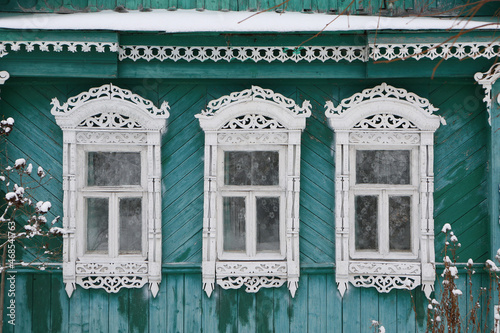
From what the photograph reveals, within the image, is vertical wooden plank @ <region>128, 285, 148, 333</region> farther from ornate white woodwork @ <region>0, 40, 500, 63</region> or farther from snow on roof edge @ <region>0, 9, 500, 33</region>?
snow on roof edge @ <region>0, 9, 500, 33</region>

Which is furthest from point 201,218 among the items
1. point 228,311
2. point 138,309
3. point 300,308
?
point 300,308

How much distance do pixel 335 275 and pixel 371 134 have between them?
1357 millimetres

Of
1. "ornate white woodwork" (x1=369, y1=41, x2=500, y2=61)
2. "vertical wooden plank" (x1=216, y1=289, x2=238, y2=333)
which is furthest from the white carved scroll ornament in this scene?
"ornate white woodwork" (x1=369, y1=41, x2=500, y2=61)

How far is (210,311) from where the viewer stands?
4.50 metres

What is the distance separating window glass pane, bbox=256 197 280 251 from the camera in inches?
180

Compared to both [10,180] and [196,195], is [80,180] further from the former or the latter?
[196,195]

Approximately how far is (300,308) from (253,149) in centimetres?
156

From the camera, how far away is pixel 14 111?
447 centimetres

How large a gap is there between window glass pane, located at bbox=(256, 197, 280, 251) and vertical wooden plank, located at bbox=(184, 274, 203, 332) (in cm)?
67

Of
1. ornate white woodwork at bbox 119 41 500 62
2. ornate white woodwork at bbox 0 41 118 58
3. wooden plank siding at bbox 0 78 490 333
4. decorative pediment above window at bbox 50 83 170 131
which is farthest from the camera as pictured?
wooden plank siding at bbox 0 78 490 333

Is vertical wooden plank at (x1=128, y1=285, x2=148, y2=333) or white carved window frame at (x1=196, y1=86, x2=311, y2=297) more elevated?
white carved window frame at (x1=196, y1=86, x2=311, y2=297)

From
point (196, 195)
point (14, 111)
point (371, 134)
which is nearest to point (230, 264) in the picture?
point (196, 195)

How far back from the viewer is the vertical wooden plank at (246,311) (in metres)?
4.50

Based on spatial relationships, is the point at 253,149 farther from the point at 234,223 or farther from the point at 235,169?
the point at 234,223
